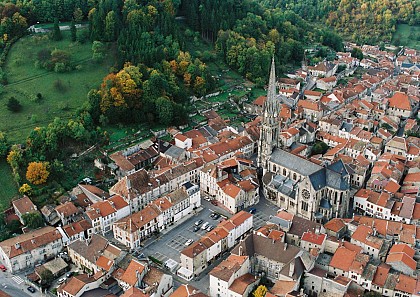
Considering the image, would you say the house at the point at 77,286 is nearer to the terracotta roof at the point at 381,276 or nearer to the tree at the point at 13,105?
the terracotta roof at the point at 381,276

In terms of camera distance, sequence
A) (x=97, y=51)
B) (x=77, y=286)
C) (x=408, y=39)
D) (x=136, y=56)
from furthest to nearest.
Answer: (x=408, y=39)
(x=97, y=51)
(x=136, y=56)
(x=77, y=286)

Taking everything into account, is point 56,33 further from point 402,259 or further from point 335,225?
point 402,259

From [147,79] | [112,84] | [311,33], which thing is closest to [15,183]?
[112,84]

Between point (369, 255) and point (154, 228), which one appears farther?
point (154, 228)

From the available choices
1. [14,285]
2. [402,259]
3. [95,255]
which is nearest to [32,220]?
[14,285]

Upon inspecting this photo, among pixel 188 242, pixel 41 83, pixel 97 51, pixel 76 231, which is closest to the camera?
pixel 188 242

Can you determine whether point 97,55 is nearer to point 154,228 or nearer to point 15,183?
point 15,183
